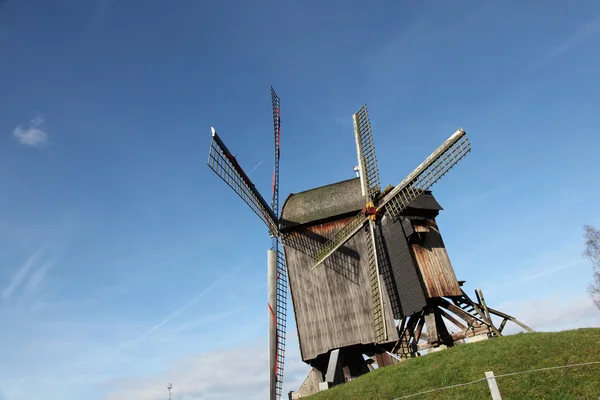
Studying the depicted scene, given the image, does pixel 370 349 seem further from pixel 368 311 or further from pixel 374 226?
pixel 374 226

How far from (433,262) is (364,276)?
11.3 feet

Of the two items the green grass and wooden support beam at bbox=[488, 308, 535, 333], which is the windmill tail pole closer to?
the green grass

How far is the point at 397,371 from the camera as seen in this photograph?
1572 centimetres

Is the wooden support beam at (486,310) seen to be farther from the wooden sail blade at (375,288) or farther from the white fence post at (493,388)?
the white fence post at (493,388)

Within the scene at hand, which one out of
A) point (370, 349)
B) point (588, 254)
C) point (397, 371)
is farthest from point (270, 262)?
point (588, 254)

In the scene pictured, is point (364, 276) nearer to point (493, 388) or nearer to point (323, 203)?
point (323, 203)

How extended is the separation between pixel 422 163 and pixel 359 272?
633cm

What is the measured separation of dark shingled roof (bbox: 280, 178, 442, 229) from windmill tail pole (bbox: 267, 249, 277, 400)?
105 inches

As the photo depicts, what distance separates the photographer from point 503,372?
41.2ft

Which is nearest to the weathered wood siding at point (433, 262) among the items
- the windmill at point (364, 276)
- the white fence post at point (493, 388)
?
the windmill at point (364, 276)

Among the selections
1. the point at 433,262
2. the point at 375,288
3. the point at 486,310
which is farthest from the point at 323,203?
the point at 486,310

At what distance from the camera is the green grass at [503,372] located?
433 inches

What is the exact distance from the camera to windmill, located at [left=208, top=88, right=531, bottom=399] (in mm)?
18703

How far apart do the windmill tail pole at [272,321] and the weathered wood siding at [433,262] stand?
6.98m
